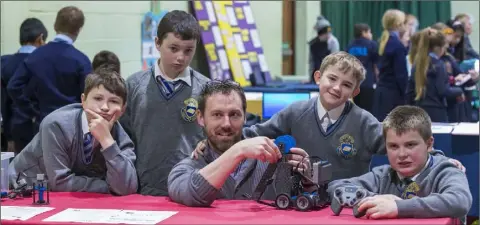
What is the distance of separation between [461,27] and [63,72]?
20.8 ft

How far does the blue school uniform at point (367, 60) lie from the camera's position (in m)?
10.2

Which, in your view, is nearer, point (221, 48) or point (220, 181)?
point (220, 181)

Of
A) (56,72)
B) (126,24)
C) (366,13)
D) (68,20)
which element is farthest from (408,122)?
(366,13)

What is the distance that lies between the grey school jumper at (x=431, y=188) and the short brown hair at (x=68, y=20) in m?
3.42

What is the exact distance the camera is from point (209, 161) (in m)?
3.41

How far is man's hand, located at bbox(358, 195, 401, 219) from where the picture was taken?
288 cm

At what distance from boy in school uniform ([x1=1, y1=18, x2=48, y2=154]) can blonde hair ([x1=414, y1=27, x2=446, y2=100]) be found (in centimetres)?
343

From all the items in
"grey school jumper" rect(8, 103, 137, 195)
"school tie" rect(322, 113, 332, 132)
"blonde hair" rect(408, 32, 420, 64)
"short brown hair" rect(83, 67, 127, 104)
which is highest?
"blonde hair" rect(408, 32, 420, 64)

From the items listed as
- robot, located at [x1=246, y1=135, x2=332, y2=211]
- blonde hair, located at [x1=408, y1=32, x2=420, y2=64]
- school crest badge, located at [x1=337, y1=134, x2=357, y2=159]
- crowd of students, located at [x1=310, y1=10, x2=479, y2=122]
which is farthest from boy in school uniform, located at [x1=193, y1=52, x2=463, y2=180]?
blonde hair, located at [x1=408, y1=32, x2=420, y2=64]

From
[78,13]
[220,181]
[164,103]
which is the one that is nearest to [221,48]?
[78,13]

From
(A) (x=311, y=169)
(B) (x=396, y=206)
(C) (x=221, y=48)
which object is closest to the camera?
(B) (x=396, y=206)

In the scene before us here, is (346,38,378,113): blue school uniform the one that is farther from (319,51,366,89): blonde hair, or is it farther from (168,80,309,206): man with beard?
(168,80,309,206): man with beard

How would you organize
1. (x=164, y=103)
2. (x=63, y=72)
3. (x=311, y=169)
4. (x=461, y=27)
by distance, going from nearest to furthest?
(x=311, y=169) → (x=164, y=103) → (x=63, y=72) → (x=461, y=27)

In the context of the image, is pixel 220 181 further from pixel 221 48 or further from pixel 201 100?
pixel 221 48
